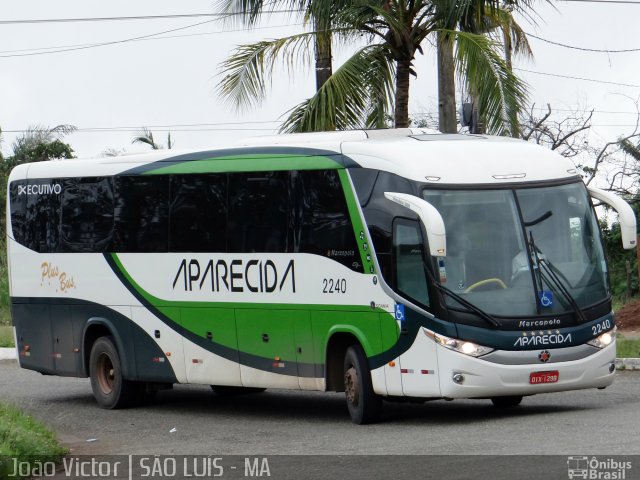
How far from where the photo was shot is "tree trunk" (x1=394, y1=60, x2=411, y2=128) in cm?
2181

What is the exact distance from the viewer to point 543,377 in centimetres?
1355

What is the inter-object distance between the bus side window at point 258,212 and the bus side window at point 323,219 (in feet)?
0.74

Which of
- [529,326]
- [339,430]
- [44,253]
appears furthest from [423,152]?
[44,253]

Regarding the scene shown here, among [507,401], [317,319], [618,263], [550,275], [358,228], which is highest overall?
[358,228]

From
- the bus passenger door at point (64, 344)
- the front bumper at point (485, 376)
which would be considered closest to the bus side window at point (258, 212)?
the front bumper at point (485, 376)

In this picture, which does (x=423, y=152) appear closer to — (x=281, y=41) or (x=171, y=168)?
(x=171, y=168)

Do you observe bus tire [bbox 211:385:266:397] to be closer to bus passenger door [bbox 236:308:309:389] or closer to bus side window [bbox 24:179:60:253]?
bus passenger door [bbox 236:308:309:389]

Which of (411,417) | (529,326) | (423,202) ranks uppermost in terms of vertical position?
(423,202)

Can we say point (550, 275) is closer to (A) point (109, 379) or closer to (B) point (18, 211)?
(A) point (109, 379)

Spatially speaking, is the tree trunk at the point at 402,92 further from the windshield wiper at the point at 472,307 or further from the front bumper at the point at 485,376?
the front bumper at the point at 485,376

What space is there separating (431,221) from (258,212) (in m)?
3.10

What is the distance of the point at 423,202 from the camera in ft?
43.6

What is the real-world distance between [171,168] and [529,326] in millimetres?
5361

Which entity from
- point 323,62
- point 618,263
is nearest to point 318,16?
point 323,62
